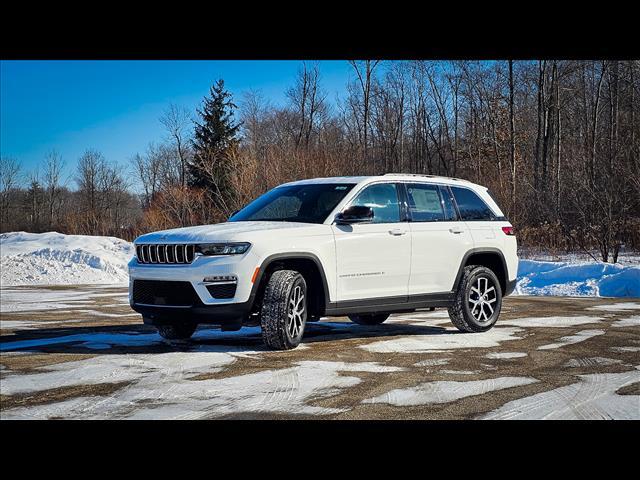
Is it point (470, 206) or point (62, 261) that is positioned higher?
point (470, 206)

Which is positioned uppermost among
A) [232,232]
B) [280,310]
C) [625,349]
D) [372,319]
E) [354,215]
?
[354,215]

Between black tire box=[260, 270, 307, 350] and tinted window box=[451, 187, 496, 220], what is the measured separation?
281cm

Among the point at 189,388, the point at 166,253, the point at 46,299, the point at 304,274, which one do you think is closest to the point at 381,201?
the point at 304,274

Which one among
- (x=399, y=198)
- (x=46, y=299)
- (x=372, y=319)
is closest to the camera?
(x=399, y=198)

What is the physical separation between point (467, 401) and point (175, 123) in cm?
1085

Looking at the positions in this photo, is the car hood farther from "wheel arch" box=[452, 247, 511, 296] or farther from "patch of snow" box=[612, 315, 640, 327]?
"patch of snow" box=[612, 315, 640, 327]

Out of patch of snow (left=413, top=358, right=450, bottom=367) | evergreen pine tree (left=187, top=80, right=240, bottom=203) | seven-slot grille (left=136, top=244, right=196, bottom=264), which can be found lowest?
patch of snow (left=413, top=358, right=450, bottom=367)

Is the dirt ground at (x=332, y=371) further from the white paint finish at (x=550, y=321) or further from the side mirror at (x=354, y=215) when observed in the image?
the side mirror at (x=354, y=215)

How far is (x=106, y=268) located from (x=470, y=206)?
43.8ft

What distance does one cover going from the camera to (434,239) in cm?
801

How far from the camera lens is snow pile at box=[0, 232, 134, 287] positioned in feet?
58.4

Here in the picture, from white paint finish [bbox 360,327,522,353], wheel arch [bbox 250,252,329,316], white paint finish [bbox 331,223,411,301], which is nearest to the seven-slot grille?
wheel arch [bbox 250,252,329,316]

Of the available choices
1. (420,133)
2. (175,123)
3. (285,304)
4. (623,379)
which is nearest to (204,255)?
(285,304)

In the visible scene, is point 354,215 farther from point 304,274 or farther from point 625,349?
point 625,349
